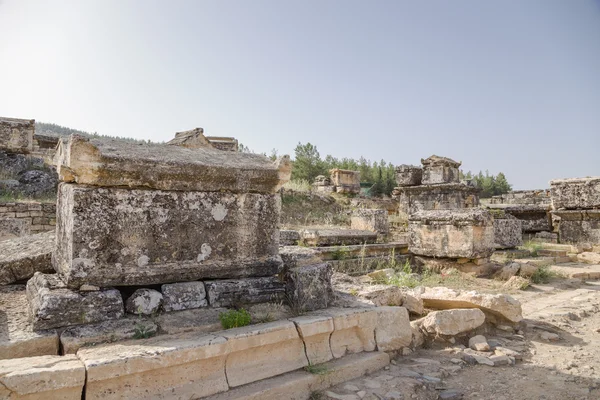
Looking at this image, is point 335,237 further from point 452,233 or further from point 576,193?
point 576,193

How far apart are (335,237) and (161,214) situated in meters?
4.94

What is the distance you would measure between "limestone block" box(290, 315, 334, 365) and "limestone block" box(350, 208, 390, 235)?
6397 mm

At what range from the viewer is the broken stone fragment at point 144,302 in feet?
7.88

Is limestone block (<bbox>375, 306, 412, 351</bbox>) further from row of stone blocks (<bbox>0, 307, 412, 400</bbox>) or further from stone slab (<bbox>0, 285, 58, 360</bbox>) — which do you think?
stone slab (<bbox>0, 285, 58, 360</bbox>)

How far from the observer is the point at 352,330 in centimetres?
288

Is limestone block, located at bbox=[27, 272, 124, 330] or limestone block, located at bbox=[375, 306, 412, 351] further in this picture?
limestone block, located at bbox=[375, 306, 412, 351]

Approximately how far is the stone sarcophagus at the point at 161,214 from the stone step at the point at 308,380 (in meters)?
0.79

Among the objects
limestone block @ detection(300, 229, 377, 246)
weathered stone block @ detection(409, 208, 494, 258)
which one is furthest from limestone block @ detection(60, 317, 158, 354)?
weathered stone block @ detection(409, 208, 494, 258)

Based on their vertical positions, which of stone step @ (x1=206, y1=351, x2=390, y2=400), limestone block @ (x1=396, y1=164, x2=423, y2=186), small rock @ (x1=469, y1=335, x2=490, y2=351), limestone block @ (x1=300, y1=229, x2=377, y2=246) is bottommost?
small rock @ (x1=469, y1=335, x2=490, y2=351)

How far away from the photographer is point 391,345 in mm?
3064

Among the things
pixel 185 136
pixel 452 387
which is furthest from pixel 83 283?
pixel 452 387

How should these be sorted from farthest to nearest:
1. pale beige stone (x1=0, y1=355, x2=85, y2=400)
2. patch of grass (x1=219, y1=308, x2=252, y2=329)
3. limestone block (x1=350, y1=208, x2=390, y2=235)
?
1. limestone block (x1=350, y1=208, x2=390, y2=235)
2. patch of grass (x1=219, y1=308, x2=252, y2=329)
3. pale beige stone (x1=0, y1=355, x2=85, y2=400)

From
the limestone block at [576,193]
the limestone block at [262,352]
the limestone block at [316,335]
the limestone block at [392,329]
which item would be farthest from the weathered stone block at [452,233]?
the limestone block at [262,352]

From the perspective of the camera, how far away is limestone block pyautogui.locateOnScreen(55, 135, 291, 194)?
7.55 feet
